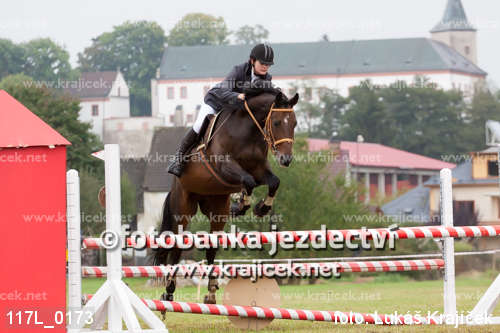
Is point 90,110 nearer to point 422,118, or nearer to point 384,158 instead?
point 422,118

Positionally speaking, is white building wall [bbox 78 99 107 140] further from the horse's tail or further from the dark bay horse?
the dark bay horse

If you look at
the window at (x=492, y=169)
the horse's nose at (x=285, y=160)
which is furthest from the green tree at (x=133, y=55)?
the horse's nose at (x=285, y=160)

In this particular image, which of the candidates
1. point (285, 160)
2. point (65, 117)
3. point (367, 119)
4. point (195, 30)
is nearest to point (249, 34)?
point (195, 30)

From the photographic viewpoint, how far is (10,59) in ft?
347

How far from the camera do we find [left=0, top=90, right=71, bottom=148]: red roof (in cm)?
598

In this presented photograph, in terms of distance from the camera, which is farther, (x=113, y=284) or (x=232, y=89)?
(x=232, y=89)

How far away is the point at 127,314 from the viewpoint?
20.6 ft

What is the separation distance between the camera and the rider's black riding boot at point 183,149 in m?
8.44

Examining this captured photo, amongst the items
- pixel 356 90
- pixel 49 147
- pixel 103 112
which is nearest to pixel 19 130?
pixel 49 147

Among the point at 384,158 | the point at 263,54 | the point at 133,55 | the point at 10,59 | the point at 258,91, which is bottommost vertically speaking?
the point at 384,158

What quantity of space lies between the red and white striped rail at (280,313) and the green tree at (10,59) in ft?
336

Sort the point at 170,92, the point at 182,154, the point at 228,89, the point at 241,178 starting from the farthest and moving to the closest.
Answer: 1. the point at 170,92
2. the point at 182,154
3. the point at 228,89
4. the point at 241,178

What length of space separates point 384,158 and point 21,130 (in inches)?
2988

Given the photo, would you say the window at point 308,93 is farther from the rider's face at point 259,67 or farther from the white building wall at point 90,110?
the rider's face at point 259,67
